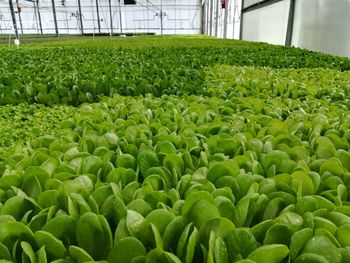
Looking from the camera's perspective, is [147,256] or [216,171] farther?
[216,171]

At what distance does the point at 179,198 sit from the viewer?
58.4 inches

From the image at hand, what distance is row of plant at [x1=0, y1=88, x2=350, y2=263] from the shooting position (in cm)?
113

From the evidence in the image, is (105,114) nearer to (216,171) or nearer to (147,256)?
(216,171)

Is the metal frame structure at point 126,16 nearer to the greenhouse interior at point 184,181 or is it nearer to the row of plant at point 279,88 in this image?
the row of plant at point 279,88

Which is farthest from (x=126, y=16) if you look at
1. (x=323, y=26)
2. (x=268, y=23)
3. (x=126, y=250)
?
(x=126, y=250)

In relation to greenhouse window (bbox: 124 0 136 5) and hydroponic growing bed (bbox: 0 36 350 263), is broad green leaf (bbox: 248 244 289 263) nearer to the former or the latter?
hydroponic growing bed (bbox: 0 36 350 263)

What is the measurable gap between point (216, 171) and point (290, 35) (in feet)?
54.5

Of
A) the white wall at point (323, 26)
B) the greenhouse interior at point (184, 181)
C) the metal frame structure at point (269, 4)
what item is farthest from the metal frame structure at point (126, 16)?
the greenhouse interior at point (184, 181)

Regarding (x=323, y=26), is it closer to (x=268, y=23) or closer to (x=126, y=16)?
(x=268, y=23)

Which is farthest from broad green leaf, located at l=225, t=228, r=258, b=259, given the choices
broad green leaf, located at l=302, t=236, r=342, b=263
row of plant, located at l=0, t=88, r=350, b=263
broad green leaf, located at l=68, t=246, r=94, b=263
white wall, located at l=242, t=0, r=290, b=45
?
white wall, located at l=242, t=0, r=290, b=45

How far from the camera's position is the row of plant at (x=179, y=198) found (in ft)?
3.71

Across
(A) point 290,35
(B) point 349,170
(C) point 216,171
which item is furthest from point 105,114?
(A) point 290,35

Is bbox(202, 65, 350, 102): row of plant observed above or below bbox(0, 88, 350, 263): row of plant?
below

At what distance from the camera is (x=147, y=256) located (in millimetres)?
1072
